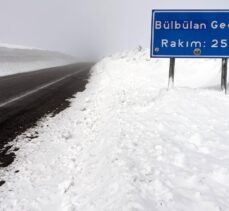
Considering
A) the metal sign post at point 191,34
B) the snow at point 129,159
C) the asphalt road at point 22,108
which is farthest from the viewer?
the metal sign post at point 191,34

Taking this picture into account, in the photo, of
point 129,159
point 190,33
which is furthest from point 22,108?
point 190,33

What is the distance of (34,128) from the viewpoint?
23.0 ft

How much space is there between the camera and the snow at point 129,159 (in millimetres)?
3635

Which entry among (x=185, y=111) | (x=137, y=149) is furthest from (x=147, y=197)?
(x=185, y=111)

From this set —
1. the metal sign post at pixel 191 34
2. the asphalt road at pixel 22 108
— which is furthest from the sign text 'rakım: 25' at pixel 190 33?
the asphalt road at pixel 22 108

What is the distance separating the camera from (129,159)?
4.60 m

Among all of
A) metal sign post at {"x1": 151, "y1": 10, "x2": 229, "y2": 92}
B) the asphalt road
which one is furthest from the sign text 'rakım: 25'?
the asphalt road

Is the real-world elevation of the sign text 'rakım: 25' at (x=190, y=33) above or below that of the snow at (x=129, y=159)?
above

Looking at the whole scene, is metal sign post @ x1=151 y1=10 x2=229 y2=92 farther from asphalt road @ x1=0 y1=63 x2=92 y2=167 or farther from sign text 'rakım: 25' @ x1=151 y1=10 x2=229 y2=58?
asphalt road @ x1=0 y1=63 x2=92 y2=167

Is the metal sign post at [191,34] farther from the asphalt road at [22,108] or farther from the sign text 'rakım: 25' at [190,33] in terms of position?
the asphalt road at [22,108]

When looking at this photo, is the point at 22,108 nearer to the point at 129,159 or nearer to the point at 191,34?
the point at 129,159

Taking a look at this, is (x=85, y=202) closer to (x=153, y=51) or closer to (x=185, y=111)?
(x=185, y=111)

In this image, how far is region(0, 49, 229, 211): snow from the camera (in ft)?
11.9

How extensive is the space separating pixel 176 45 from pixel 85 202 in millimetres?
7600
